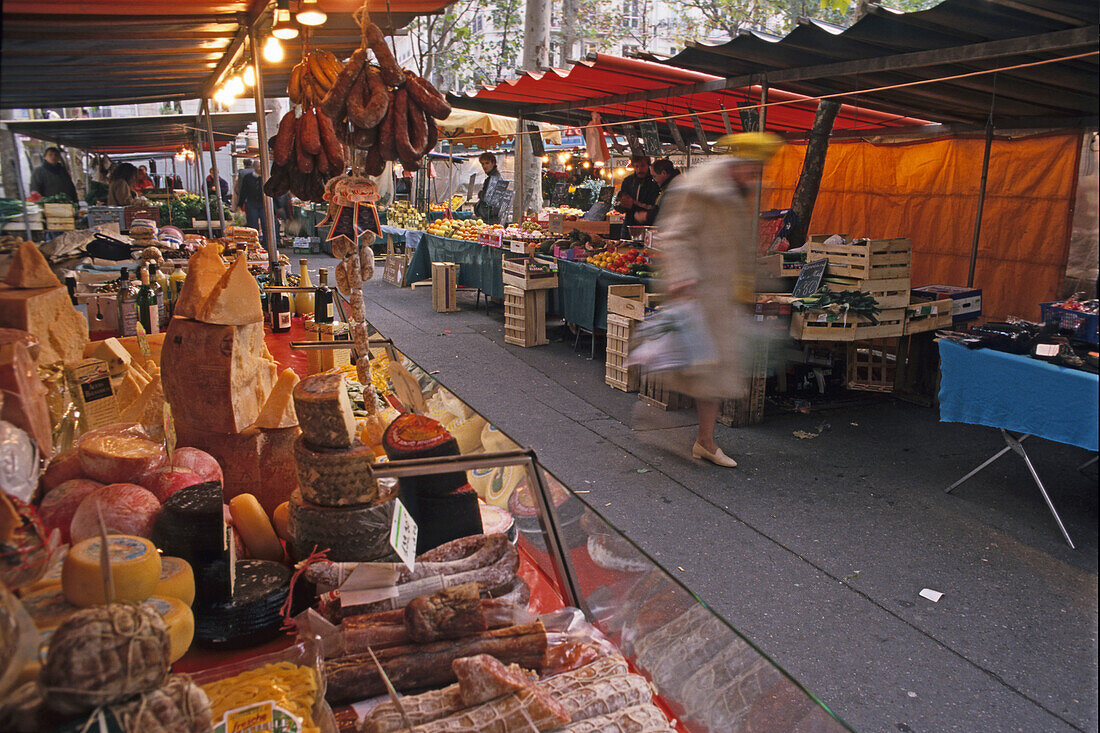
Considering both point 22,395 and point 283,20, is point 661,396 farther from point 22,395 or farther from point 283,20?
point 22,395

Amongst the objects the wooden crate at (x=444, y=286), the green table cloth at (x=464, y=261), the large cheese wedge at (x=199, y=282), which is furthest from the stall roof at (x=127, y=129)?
the large cheese wedge at (x=199, y=282)

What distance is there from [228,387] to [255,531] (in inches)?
18.7

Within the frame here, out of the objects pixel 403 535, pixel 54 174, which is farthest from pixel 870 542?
pixel 54 174

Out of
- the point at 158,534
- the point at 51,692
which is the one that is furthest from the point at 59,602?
the point at 158,534

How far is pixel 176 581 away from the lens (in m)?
1.43

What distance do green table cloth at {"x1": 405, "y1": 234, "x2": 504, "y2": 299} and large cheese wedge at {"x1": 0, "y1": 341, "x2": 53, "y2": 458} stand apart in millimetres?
9306

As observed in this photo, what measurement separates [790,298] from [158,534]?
5.78 metres

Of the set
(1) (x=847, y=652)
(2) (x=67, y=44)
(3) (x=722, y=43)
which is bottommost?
(1) (x=847, y=652)

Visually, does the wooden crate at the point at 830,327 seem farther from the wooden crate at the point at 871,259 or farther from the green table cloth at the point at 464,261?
the green table cloth at the point at 464,261

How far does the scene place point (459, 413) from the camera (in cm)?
256

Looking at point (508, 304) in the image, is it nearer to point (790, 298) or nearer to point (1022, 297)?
point (790, 298)

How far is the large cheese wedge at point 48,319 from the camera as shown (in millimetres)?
1587

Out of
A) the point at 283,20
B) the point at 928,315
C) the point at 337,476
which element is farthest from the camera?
the point at 928,315

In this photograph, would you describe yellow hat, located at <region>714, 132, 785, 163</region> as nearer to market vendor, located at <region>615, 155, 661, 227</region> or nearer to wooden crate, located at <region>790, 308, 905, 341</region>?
wooden crate, located at <region>790, 308, 905, 341</region>
